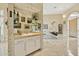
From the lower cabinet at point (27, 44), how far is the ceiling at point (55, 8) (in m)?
0.65

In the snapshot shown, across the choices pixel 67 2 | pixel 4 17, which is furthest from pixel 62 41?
pixel 4 17

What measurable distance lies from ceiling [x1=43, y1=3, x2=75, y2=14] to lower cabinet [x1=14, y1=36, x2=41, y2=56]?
653 millimetres

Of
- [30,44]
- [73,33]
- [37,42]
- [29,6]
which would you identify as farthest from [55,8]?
[30,44]

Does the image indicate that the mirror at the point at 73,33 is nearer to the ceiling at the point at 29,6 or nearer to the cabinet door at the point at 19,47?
the ceiling at the point at 29,6

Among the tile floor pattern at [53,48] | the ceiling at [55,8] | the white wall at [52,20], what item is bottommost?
the tile floor pattern at [53,48]

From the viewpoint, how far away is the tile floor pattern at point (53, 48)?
9.64ft

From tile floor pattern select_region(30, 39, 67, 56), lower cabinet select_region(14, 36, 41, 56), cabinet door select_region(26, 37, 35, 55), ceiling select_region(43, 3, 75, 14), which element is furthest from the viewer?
cabinet door select_region(26, 37, 35, 55)

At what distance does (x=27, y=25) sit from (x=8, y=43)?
60 centimetres

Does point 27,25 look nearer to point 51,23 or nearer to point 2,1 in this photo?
point 51,23

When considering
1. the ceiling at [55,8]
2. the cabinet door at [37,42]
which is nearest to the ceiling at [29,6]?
the ceiling at [55,8]

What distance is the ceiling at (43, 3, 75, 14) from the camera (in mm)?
2741

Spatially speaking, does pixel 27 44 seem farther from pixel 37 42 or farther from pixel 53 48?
pixel 53 48

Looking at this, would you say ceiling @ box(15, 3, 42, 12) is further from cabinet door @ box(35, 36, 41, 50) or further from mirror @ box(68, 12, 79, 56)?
mirror @ box(68, 12, 79, 56)

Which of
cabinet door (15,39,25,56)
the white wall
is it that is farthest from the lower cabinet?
the white wall
